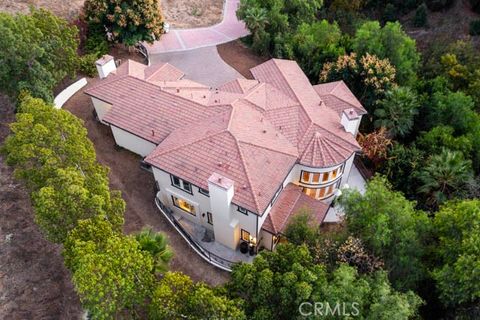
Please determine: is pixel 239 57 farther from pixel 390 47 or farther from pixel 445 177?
pixel 445 177

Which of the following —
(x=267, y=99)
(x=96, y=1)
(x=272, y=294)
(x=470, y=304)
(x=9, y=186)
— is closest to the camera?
(x=272, y=294)

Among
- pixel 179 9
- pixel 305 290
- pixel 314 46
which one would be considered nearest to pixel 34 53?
pixel 305 290

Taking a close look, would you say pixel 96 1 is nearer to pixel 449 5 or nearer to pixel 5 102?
pixel 5 102

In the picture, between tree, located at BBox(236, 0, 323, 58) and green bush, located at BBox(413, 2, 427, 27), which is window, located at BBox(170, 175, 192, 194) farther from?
green bush, located at BBox(413, 2, 427, 27)

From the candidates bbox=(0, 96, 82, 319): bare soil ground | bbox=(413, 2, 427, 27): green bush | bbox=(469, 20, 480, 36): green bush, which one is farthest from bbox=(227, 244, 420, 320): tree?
bbox=(413, 2, 427, 27): green bush

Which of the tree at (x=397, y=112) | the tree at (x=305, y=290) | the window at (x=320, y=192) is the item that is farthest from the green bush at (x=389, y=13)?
the tree at (x=305, y=290)

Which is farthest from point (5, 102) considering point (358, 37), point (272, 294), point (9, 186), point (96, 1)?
point (358, 37)

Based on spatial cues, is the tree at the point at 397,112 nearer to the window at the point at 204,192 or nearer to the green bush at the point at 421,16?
the window at the point at 204,192
